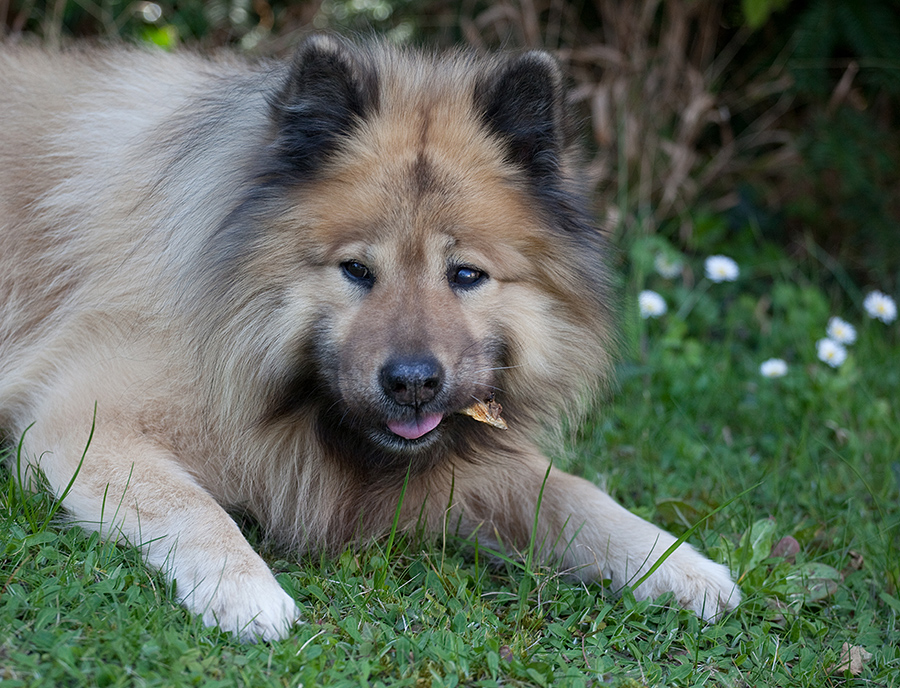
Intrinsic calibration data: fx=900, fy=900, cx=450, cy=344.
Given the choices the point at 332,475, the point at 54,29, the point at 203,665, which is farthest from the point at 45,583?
the point at 54,29

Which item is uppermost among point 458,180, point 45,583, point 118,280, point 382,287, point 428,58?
point 428,58

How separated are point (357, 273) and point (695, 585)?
4.18ft

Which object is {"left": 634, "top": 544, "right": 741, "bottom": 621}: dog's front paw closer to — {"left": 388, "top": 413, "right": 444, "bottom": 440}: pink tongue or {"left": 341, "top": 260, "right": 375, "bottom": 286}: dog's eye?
{"left": 388, "top": 413, "right": 444, "bottom": 440}: pink tongue

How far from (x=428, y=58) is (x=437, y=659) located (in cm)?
170

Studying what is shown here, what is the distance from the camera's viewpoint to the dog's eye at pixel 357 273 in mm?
2318

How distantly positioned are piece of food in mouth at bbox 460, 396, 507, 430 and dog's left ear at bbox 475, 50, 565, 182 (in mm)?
651

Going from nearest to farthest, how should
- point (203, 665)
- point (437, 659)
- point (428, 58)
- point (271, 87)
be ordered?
point (203, 665) < point (437, 659) < point (271, 87) < point (428, 58)

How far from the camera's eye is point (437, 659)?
204 centimetres

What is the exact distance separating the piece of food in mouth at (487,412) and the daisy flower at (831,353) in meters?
2.20

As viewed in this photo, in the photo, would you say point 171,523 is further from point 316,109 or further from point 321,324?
point 316,109

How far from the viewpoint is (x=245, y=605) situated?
80.7 inches

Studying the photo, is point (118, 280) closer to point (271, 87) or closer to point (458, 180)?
point (271, 87)

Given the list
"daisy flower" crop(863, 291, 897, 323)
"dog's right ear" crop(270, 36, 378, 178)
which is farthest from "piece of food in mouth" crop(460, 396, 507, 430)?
"daisy flower" crop(863, 291, 897, 323)

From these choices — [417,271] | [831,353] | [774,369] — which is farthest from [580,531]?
[831,353]
